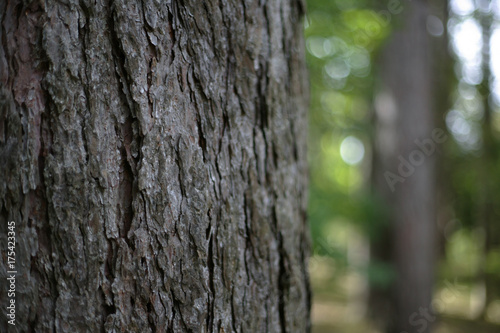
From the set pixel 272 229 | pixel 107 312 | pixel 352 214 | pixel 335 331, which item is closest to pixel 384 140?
pixel 352 214

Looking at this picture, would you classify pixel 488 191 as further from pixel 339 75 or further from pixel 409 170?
pixel 339 75

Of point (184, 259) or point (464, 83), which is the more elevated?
point (464, 83)

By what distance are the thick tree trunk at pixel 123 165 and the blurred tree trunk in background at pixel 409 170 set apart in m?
5.04

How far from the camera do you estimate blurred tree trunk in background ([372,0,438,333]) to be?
5625 mm

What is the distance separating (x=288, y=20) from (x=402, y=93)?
193 inches

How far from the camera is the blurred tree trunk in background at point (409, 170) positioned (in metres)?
5.62

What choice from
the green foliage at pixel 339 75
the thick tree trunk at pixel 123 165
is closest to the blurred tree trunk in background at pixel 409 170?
the green foliage at pixel 339 75

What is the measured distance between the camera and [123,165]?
1109 mm

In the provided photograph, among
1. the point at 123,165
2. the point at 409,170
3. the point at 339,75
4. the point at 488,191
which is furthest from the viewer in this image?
the point at 488,191

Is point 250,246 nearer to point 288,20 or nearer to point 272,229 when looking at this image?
point 272,229

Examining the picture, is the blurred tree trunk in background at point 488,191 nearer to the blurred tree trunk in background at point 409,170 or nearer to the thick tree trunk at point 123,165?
the blurred tree trunk in background at point 409,170

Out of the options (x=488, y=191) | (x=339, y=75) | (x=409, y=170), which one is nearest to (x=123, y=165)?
(x=339, y=75)

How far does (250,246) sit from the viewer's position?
4.13 feet

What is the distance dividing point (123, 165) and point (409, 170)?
5.27 metres
